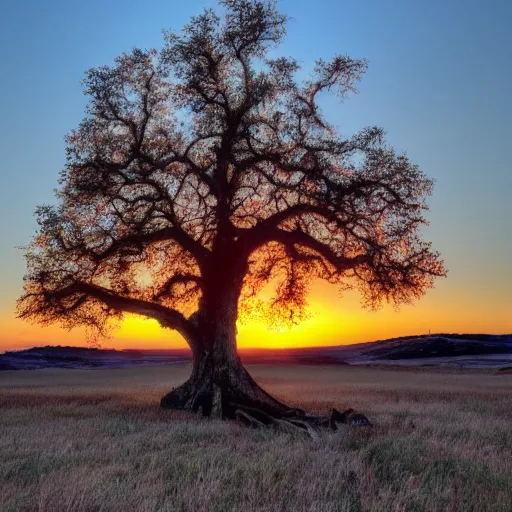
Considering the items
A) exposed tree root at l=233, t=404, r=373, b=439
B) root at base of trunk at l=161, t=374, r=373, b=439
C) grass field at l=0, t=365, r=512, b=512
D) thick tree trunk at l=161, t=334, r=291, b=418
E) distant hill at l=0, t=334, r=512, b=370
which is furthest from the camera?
distant hill at l=0, t=334, r=512, b=370

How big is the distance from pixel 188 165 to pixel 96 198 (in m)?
4.18

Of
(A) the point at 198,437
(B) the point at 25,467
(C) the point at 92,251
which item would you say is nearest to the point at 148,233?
(C) the point at 92,251

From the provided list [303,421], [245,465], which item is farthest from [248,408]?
[245,465]

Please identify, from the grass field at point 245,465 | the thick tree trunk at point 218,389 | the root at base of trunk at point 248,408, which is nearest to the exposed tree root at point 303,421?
the root at base of trunk at point 248,408

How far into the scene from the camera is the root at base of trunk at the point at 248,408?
58.7ft

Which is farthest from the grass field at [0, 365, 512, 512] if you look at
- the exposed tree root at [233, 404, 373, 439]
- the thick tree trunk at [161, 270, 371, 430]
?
the thick tree trunk at [161, 270, 371, 430]

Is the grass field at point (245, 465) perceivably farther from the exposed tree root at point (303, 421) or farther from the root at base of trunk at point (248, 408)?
the root at base of trunk at point (248, 408)

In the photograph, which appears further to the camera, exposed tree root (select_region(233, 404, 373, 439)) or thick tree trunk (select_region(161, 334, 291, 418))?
thick tree trunk (select_region(161, 334, 291, 418))

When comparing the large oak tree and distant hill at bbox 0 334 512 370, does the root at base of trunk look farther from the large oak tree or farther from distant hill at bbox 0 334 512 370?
distant hill at bbox 0 334 512 370

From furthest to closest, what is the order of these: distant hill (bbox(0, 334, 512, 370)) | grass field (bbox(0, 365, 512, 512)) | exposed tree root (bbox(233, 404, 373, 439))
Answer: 1. distant hill (bbox(0, 334, 512, 370))
2. exposed tree root (bbox(233, 404, 373, 439))
3. grass field (bbox(0, 365, 512, 512))

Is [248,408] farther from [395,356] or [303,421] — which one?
[395,356]

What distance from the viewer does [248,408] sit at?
20984mm

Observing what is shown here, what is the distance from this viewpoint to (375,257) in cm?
2373

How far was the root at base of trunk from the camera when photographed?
705 inches
